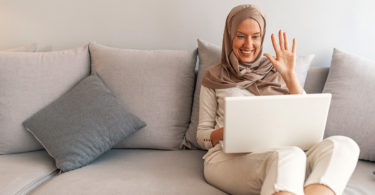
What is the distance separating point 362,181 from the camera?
5.09 ft

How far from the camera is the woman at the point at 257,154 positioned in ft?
3.90

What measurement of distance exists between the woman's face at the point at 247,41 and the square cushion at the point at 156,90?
0.41m

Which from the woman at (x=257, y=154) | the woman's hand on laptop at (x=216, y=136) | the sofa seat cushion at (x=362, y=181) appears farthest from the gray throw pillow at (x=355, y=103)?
the woman's hand on laptop at (x=216, y=136)

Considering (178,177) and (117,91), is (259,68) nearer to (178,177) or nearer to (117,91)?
(178,177)

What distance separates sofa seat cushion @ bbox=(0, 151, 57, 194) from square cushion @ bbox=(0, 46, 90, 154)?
0.08m

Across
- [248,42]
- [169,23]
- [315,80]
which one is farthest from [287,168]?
[169,23]

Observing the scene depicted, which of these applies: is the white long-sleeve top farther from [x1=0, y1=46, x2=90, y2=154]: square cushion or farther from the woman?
[x1=0, y1=46, x2=90, y2=154]: square cushion

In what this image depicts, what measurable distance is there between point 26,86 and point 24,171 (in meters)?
0.52

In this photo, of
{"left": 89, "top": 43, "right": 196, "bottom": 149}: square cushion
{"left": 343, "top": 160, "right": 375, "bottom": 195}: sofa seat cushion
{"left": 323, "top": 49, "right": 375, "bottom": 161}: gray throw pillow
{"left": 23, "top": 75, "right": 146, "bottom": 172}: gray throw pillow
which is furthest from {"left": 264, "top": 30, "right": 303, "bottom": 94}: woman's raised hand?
{"left": 23, "top": 75, "right": 146, "bottom": 172}: gray throw pillow

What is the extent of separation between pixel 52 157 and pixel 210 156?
889mm

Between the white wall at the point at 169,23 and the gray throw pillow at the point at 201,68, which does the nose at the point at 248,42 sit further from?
the white wall at the point at 169,23

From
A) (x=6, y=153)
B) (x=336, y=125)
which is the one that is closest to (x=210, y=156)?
(x=336, y=125)

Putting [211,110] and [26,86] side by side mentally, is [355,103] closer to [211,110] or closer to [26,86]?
[211,110]

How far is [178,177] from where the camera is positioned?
1609mm
